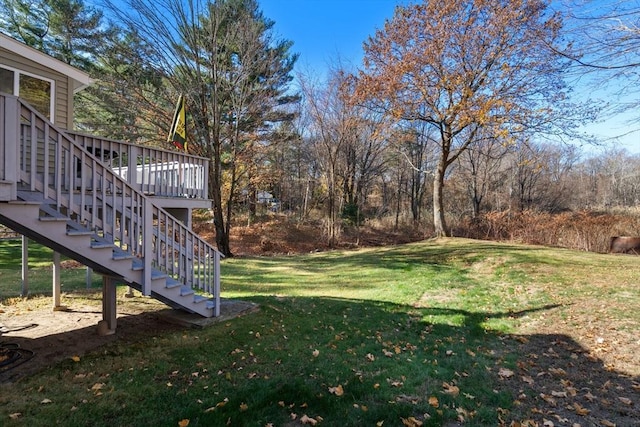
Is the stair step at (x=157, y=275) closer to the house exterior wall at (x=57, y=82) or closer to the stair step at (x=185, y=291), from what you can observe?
the stair step at (x=185, y=291)

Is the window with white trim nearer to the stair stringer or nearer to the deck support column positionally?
the deck support column

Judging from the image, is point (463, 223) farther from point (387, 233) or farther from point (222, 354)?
point (222, 354)

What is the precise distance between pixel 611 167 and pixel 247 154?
40493 millimetres

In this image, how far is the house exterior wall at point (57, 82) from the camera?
273 inches

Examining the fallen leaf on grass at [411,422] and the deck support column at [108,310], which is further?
the deck support column at [108,310]

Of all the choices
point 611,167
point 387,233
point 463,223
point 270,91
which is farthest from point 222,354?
point 611,167

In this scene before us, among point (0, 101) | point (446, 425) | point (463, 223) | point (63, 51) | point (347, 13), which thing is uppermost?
point (347, 13)

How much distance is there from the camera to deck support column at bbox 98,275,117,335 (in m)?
4.56

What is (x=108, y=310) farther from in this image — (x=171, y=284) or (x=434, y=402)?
(x=434, y=402)

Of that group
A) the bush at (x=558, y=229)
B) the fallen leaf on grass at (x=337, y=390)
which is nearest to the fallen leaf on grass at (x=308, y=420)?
the fallen leaf on grass at (x=337, y=390)

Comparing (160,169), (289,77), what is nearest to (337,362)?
(160,169)

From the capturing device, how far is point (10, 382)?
3.24 m

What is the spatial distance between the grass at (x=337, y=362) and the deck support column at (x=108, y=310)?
1.69ft

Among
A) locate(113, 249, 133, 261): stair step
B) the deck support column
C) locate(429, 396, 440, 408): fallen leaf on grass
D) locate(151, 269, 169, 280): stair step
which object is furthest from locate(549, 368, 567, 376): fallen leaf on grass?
the deck support column
